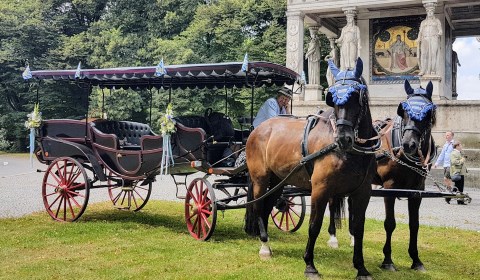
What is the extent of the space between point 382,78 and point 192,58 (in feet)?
50.0

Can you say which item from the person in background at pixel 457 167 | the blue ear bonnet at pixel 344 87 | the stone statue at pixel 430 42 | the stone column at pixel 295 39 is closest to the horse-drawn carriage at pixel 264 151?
the blue ear bonnet at pixel 344 87

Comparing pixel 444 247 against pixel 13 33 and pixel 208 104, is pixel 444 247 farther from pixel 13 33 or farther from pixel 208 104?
pixel 13 33

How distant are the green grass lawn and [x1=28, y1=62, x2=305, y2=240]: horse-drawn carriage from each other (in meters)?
0.57

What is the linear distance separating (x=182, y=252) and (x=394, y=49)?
21.5 m

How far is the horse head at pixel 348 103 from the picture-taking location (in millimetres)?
6000

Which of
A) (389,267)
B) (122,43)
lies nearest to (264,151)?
(389,267)

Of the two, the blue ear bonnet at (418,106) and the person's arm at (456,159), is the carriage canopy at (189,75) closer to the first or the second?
the blue ear bonnet at (418,106)

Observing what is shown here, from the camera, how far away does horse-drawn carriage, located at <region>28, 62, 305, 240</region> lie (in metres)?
9.13

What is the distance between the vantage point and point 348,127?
6.02 metres

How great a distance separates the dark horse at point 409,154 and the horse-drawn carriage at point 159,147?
2.14m

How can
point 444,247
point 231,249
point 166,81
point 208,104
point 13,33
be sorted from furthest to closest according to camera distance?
point 13,33 < point 208,104 < point 166,81 < point 444,247 < point 231,249

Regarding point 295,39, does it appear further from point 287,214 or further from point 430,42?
point 287,214

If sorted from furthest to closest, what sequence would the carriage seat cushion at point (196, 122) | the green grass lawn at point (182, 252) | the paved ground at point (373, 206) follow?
1. the paved ground at point (373, 206)
2. the carriage seat cushion at point (196, 122)
3. the green grass lawn at point (182, 252)

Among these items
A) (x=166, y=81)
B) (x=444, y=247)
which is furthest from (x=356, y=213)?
(x=166, y=81)
